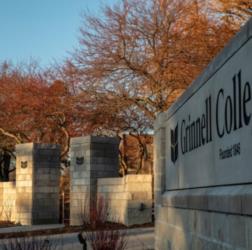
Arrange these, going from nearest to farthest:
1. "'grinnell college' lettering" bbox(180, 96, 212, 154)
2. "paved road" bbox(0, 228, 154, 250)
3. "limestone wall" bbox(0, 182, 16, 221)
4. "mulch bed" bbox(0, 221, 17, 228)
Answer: "'grinnell college' lettering" bbox(180, 96, 212, 154) < "paved road" bbox(0, 228, 154, 250) < "mulch bed" bbox(0, 221, 17, 228) < "limestone wall" bbox(0, 182, 16, 221)

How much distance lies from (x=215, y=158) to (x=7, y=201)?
1789 cm

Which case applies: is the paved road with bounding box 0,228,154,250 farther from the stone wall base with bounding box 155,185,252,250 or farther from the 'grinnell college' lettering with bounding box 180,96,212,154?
the 'grinnell college' lettering with bounding box 180,96,212,154

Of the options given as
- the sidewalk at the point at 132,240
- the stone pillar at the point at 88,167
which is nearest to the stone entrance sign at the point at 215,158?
the sidewalk at the point at 132,240

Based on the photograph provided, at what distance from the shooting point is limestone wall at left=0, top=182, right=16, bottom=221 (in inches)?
871

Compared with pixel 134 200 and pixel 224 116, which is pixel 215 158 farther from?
pixel 134 200

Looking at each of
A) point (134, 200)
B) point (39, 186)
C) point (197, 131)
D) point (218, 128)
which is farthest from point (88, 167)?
point (218, 128)

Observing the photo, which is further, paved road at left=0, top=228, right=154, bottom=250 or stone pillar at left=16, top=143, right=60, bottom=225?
stone pillar at left=16, top=143, right=60, bottom=225

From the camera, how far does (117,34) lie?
25016 mm

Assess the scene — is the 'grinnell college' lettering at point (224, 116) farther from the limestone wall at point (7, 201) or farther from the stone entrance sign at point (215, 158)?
the limestone wall at point (7, 201)

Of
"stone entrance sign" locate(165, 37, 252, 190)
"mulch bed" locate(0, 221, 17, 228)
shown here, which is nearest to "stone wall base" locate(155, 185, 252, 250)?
"stone entrance sign" locate(165, 37, 252, 190)

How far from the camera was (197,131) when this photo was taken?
6.95 metres

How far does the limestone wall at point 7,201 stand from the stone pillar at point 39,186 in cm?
103

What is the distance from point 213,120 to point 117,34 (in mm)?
19377

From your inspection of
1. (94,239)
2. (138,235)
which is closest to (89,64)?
(138,235)
